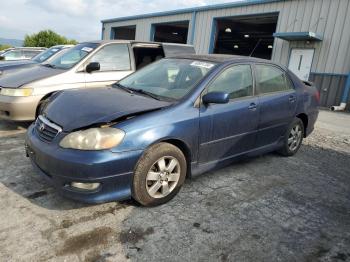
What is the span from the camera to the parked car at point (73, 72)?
17.5 ft

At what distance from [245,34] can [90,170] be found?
22.9 m

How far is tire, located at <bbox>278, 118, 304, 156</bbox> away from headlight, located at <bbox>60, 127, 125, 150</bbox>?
3.03 meters

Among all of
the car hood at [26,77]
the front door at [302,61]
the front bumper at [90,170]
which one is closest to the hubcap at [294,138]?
the front bumper at [90,170]

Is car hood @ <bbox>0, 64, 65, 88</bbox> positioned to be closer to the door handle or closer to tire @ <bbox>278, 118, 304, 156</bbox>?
the door handle

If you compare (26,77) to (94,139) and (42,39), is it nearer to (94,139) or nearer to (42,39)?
(94,139)

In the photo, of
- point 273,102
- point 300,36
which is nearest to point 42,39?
point 300,36

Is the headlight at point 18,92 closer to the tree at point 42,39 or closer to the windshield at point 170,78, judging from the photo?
the windshield at point 170,78

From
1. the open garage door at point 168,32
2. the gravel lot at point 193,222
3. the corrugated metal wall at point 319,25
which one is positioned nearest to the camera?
the gravel lot at point 193,222

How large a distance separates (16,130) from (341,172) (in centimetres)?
534

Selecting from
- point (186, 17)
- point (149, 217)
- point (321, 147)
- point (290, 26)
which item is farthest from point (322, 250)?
point (186, 17)

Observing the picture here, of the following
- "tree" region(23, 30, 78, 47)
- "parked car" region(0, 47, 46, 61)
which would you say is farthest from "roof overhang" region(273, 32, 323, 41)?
"tree" region(23, 30, 78, 47)

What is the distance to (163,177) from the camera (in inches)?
132

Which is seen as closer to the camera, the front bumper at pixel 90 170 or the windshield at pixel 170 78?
the front bumper at pixel 90 170

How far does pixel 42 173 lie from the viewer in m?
3.21
